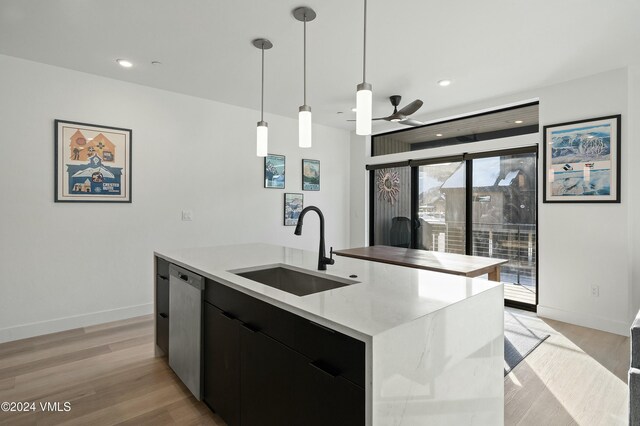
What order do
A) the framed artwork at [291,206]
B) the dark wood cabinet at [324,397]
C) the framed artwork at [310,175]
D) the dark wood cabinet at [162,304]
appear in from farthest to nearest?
the framed artwork at [310,175] → the framed artwork at [291,206] → the dark wood cabinet at [162,304] → the dark wood cabinet at [324,397]

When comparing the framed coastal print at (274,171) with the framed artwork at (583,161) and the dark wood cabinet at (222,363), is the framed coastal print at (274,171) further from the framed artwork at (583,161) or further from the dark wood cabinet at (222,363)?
the framed artwork at (583,161)

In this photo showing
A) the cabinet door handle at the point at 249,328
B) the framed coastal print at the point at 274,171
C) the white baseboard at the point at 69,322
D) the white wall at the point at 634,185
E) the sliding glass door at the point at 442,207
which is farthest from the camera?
the framed coastal print at the point at 274,171

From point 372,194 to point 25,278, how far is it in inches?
181

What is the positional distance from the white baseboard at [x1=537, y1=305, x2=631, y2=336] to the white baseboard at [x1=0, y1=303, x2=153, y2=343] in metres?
4.44

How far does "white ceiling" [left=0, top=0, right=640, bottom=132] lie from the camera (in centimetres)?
230

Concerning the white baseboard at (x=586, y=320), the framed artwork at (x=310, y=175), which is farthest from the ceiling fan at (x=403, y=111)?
the white baseboard at (x=586, y=320)

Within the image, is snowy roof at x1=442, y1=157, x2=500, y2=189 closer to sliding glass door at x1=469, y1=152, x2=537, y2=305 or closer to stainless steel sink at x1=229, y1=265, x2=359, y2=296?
sliding glass door at x1=469, y1=152, x2=537, y2=305

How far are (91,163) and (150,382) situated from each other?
7.58 feet

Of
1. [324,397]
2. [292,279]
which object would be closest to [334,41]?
[292,279]

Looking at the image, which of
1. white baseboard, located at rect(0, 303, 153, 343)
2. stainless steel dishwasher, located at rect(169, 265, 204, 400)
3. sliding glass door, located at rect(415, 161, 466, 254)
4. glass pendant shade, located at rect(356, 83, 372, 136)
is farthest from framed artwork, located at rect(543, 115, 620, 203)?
white baseboard, located at rect(0, 303, 153, 343)

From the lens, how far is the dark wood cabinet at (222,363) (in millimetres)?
1684

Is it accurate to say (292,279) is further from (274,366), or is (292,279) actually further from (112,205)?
(112,205)

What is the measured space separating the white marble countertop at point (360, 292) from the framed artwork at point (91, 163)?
1.71 metres

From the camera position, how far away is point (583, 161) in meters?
3.46
